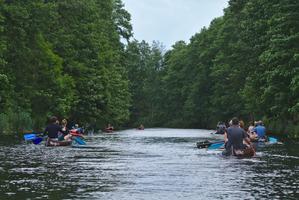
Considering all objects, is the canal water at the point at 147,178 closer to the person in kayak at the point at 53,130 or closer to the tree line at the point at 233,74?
the person in kayak at the point at 53,130

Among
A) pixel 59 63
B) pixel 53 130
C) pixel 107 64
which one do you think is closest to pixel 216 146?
pixel 53 130

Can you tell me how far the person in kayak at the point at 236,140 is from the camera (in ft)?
93.2

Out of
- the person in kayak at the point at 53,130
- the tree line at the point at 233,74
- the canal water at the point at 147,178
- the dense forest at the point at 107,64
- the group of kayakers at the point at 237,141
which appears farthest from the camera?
the dense forest at the point at 107,64

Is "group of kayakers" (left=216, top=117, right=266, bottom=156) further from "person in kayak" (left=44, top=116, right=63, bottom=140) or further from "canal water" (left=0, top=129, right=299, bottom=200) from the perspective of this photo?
"person in kayak" (left=44, top=116, right=63, bottom=140)

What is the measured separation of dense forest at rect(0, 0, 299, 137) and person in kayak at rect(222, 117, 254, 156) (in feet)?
59.1

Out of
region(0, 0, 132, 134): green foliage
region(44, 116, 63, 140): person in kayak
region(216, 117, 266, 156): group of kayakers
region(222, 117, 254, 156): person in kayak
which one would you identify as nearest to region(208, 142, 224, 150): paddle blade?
region(216, 117, 266, 156): group of kayakers

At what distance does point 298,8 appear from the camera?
5081cm

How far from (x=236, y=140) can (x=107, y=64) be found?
6006cm

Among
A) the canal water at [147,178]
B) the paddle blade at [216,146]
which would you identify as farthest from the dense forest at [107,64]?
the canal water at [147,178]

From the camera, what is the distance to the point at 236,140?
94.9 ft

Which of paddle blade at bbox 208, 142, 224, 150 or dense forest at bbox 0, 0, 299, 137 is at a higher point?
dense forest at bbox 0, 0, 299, 137

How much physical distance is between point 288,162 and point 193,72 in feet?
352

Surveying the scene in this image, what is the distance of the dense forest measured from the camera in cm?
5206

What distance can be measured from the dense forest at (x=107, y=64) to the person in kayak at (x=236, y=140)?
18000 mm
